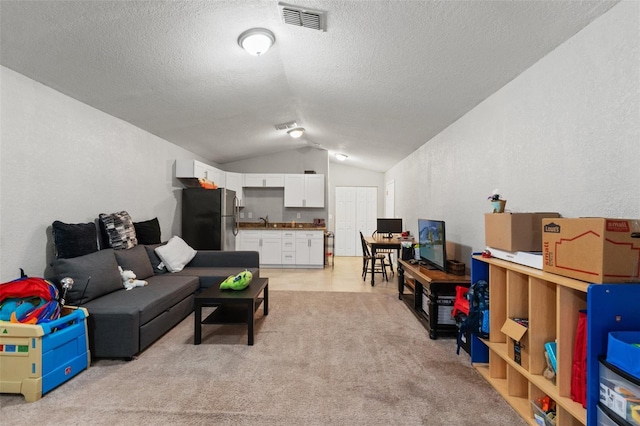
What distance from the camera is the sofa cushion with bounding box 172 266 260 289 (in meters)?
3.55

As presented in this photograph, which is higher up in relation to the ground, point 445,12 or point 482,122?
point 445,12

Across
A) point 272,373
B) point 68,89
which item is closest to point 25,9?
point 68,89

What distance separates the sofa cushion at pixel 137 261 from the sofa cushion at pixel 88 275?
248mm

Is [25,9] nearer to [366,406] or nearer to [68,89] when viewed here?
[68,89]

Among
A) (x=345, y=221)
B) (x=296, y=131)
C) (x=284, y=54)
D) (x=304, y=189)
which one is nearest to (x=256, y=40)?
(x=284, y=54)

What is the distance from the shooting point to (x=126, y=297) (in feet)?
8.38

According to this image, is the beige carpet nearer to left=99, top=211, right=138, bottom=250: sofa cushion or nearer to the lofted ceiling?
left=99, top=211, right=138, bottom=250: sofa cushion

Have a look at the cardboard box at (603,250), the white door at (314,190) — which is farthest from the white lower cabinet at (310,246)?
the cardboard box at (603,250)

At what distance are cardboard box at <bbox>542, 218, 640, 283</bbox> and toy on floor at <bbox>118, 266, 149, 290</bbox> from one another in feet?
11.9

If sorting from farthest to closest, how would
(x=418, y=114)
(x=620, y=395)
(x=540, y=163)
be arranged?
(x=418, y=114)
(x=540, y=163)
(x=620, y=395)

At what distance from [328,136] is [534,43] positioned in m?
3.87

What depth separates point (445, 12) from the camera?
1.75m

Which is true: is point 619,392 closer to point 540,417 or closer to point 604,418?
point 604,418

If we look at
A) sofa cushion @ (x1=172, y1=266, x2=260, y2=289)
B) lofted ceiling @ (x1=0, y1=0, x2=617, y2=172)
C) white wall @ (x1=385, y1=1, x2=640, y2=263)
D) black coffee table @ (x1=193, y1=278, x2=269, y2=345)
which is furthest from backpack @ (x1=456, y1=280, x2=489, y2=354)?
sofa cushion @ (x1=172, y1=266, x2=260, y2=289)
